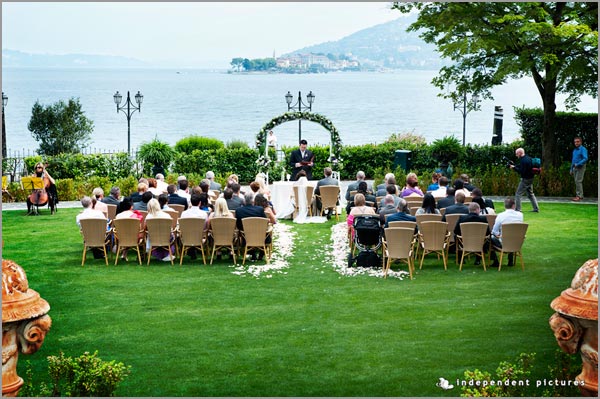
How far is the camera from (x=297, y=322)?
37.1 ft

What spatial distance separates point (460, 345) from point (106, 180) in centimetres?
1590

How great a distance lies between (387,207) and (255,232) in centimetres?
248

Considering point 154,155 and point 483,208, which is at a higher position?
point 154,155

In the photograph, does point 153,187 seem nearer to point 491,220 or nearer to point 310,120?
point 310,120

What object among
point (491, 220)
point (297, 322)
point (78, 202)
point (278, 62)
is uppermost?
point (278, 62)

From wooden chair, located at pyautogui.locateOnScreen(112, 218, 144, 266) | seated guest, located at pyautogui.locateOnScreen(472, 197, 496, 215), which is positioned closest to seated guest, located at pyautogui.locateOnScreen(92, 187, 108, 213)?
wooden chair, located at pyautogui.locateOnScreen(112, 218, 144, 266)

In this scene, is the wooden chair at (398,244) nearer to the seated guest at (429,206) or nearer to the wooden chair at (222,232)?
the seated guest at (429,206)

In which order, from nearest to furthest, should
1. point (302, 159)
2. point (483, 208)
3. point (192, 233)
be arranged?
point (192, 233), point (483, 208), point (302, 159)

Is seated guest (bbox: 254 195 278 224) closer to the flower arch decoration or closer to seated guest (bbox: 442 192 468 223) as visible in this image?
seated guest (bbox: 442 192 468 223)

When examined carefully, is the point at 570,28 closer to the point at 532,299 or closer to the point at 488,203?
the point at 488,203

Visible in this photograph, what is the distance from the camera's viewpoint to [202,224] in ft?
49.3

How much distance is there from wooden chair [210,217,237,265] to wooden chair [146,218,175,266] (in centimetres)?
77

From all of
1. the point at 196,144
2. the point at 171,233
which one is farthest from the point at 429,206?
the point at 196,144

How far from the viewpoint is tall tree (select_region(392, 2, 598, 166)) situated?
892 inches
